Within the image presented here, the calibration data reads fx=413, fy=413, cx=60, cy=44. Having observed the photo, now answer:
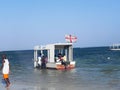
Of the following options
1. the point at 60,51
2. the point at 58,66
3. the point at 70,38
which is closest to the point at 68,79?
the point at 58,66

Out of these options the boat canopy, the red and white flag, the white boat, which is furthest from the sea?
the red and white flag

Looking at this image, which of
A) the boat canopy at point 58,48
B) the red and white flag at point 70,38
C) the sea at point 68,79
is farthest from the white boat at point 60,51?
the sea at point 68,79

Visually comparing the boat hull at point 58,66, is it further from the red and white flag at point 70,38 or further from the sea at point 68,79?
the red and white flag at point 70,38

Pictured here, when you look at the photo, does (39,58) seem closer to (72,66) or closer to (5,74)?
(72,66)

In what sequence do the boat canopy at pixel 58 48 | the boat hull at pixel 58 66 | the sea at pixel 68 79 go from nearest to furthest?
the sea at pixel 68 79, the boat hull at pixel 58 66, the boat canopy at pixel 58 48

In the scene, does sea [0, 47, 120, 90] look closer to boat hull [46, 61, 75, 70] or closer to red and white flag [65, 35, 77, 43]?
boat hull [46, 61, 75, 70]

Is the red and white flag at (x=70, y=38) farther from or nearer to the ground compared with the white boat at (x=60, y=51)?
farther from the ground

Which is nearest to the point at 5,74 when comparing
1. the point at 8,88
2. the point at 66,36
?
the point at 8,88

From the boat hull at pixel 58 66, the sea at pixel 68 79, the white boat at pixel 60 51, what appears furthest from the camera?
the white boat at pixel 60 51

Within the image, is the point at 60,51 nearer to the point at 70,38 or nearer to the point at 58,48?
the point at 58,48

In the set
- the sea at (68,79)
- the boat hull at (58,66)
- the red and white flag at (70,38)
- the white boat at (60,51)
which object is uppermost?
the red and white flag at (70,38)

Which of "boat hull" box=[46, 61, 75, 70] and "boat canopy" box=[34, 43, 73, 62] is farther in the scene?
"boat canopy" box=[34, 43, 73, 62]

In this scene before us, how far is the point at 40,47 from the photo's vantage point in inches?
1558

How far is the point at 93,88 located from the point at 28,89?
335 cm
